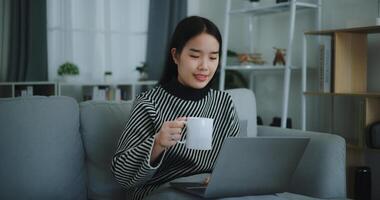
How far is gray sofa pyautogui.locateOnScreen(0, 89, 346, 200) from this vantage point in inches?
66.8

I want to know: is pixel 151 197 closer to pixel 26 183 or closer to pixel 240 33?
pixel 26 183

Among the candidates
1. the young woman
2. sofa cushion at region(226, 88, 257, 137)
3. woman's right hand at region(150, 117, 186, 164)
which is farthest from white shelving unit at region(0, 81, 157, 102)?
woman's right hand at region(150, 117, 186, 164)

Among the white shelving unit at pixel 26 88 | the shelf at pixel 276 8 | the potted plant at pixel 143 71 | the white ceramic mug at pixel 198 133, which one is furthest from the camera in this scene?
the potted plant at pixel 143 71

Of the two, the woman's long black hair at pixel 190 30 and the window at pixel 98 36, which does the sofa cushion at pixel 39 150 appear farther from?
the window at pixel 98 36

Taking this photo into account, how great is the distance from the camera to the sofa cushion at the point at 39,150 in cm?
169

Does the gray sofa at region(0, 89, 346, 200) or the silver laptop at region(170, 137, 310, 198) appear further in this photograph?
the gray sofa at region(0, 89, 346, 200)

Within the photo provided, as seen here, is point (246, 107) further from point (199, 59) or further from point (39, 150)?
point (39, 150)

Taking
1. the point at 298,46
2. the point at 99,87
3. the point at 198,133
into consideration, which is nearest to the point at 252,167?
the point at 198,133

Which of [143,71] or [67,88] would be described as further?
[143,71]

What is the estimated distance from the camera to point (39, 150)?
1.72 metres

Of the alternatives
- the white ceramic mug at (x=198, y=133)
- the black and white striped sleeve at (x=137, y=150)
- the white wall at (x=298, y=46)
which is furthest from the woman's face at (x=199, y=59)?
the white wall at (x=298, y=46)

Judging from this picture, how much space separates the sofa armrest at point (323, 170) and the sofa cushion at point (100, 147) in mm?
686

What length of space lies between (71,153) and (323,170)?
3.05 ft

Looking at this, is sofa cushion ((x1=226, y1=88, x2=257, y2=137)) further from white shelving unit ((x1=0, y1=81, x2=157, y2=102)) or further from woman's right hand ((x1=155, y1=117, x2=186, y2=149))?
white shelving unit ((x1=0, y1=81, x2=157, y2=102))
